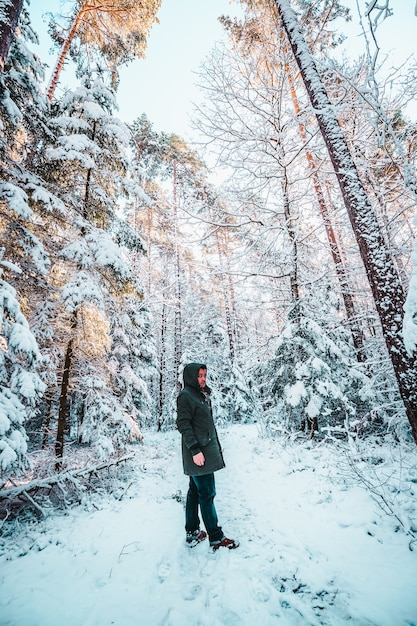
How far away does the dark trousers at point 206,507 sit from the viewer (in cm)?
344

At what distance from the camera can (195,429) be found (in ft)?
12.2

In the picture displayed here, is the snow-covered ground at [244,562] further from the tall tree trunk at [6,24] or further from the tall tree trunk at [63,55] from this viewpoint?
the tall tree trunk at [63,55]

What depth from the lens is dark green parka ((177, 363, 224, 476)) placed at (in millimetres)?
3514

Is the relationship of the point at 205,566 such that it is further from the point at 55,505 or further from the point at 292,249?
the point at 292,249

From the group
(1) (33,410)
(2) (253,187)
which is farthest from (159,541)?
(2) (253,187)

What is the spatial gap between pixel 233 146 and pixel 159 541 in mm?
8600

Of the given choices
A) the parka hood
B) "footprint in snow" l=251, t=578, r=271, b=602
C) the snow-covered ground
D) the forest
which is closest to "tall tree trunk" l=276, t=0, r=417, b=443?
the forest

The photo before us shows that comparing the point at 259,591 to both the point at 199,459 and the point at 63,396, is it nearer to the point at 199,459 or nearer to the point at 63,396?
the point at 199,459

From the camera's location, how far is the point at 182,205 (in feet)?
23.3

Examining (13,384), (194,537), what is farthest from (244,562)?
(13,384)

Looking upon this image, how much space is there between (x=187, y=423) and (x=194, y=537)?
1.53 metres

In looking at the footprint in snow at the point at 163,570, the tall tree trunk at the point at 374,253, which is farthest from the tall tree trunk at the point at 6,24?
the footprint in snow at the point at 163,570

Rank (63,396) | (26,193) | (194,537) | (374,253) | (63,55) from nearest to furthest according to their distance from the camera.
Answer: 1. (194,537)
2. (374,253)
3. (26,193)
4. (63,396)
5. (63,55)

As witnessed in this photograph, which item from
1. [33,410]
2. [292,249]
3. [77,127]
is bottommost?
[33,410]
